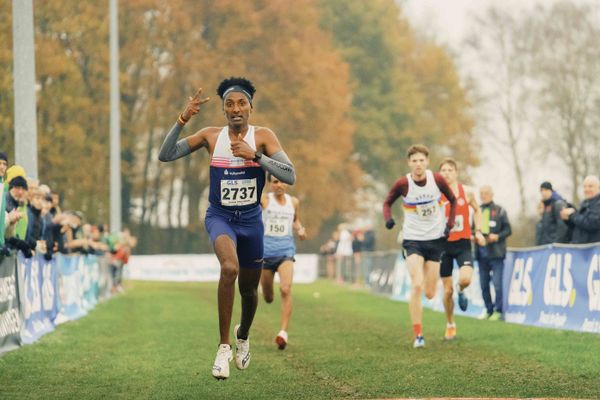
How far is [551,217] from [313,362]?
28.0 ft

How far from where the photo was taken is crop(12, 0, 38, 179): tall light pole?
18.9 m

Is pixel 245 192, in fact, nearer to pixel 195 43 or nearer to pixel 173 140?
pixel 173 140

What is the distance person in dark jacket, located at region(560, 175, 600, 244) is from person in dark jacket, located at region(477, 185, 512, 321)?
2.38 m

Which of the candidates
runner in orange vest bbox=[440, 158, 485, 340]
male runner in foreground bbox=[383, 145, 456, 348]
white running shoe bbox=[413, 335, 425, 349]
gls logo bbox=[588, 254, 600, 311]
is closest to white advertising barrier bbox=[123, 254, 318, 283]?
runner in orange vest bbox=[440, 158, 485, 340]

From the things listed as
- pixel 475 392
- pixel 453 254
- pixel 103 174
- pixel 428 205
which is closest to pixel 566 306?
pixel 453 254

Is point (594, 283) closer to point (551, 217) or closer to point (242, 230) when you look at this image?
point (551, 217)

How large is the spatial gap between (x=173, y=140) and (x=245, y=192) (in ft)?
2.43

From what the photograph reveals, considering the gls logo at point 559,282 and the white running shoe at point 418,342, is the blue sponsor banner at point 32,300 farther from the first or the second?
the gls logo at point 559,282

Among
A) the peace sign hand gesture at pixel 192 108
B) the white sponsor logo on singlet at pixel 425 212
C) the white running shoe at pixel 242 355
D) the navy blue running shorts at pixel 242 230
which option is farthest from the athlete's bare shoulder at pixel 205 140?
the white sponsor logo on singlet at pixel 425 212

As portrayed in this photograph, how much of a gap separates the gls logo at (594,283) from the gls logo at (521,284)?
2.95 meters

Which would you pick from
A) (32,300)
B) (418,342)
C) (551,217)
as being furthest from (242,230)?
(551,217)

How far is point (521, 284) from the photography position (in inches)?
785

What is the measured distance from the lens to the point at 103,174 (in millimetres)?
47750

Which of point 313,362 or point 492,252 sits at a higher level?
point 492,252
